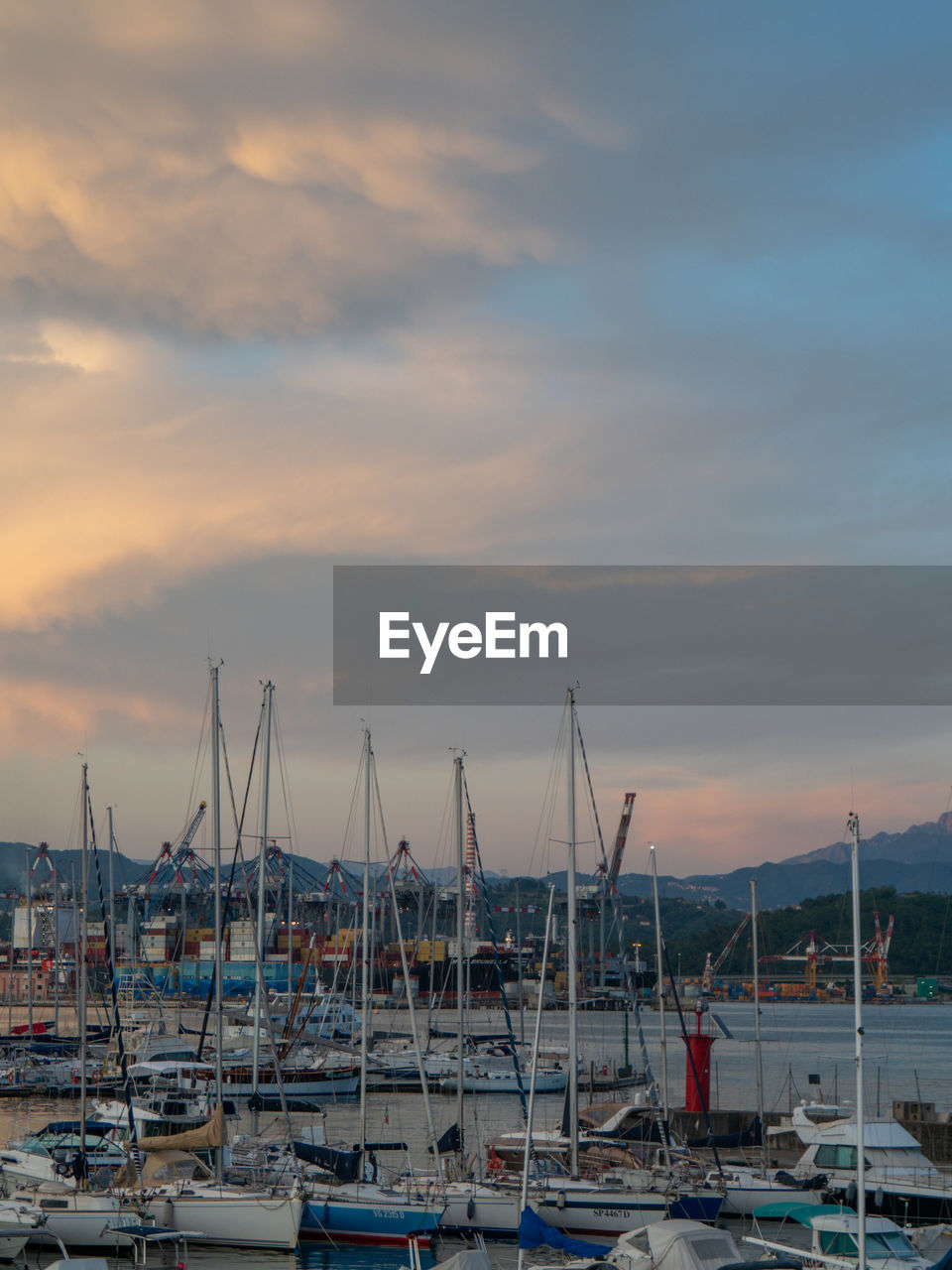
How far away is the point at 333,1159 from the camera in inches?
1072

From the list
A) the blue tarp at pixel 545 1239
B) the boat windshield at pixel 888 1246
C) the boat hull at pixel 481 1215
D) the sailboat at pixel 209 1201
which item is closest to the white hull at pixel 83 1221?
the sailboat at pixel 209 1201

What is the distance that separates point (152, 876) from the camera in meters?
166

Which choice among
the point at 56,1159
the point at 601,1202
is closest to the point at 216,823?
the point at 56,1159

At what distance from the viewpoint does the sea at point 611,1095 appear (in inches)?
1006

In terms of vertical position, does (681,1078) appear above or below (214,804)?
below

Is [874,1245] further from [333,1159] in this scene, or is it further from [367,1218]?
[333,1159]

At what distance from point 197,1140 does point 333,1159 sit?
2.51m

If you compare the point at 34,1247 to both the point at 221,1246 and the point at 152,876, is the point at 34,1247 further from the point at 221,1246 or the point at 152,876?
the point at 152,876

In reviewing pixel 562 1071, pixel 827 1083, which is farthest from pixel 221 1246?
pixel 827 1083

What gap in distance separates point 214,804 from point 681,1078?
40701mm

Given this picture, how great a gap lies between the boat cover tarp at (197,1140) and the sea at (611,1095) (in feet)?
5.83

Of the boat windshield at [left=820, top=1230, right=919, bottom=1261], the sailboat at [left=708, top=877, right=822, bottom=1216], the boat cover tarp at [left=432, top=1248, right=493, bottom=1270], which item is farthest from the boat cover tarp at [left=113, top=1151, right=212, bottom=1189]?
the boat windshield at [left=820, top=1230, right=919, bottom=1261]

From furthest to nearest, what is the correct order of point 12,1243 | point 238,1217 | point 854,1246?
point 238,1217
point 12,1243
point 854,1246

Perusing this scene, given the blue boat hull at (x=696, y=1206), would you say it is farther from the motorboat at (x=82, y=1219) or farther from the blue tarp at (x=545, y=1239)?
the motorboat at (x=82, y=1219)
